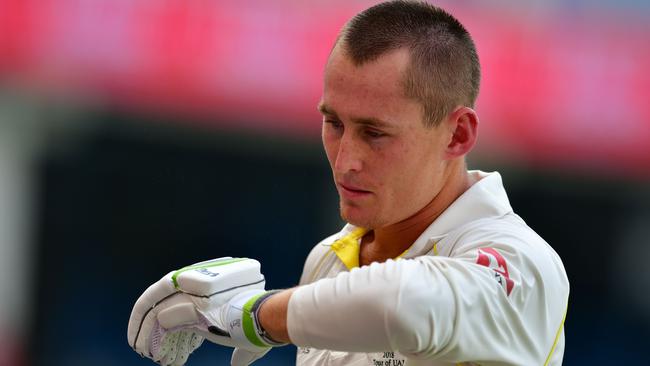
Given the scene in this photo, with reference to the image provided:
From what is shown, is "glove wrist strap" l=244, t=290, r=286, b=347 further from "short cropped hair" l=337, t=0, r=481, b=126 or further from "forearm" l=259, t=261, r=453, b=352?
"short cropped hair" l=337, t=0, r=481, b=126

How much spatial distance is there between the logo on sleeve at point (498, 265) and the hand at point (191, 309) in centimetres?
43

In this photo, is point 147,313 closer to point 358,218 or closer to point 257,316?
point 257,316

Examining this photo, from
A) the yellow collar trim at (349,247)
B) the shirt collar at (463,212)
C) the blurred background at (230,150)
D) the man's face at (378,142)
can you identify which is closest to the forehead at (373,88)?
the man's face at (378,142)

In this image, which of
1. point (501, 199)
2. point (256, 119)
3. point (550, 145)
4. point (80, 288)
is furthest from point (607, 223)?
point (501, 199)

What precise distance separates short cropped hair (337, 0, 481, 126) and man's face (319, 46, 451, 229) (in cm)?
2

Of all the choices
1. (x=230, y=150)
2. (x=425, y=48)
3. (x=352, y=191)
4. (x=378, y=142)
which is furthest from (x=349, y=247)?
(x=230, y=150)

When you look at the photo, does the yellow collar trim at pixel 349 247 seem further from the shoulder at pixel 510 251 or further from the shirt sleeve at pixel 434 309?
the shirt sleeve at pixel 434 309

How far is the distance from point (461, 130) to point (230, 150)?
322cm

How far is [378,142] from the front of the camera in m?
1.97

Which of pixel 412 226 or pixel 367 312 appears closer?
pixel 367 312

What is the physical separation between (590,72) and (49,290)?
3298 millimetres

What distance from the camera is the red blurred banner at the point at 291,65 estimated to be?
16.3 ft

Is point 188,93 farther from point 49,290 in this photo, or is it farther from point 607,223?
point 607,223

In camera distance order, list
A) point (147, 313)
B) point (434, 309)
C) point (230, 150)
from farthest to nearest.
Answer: point (230, 150) → point (147, 313) → point (434, 309)
